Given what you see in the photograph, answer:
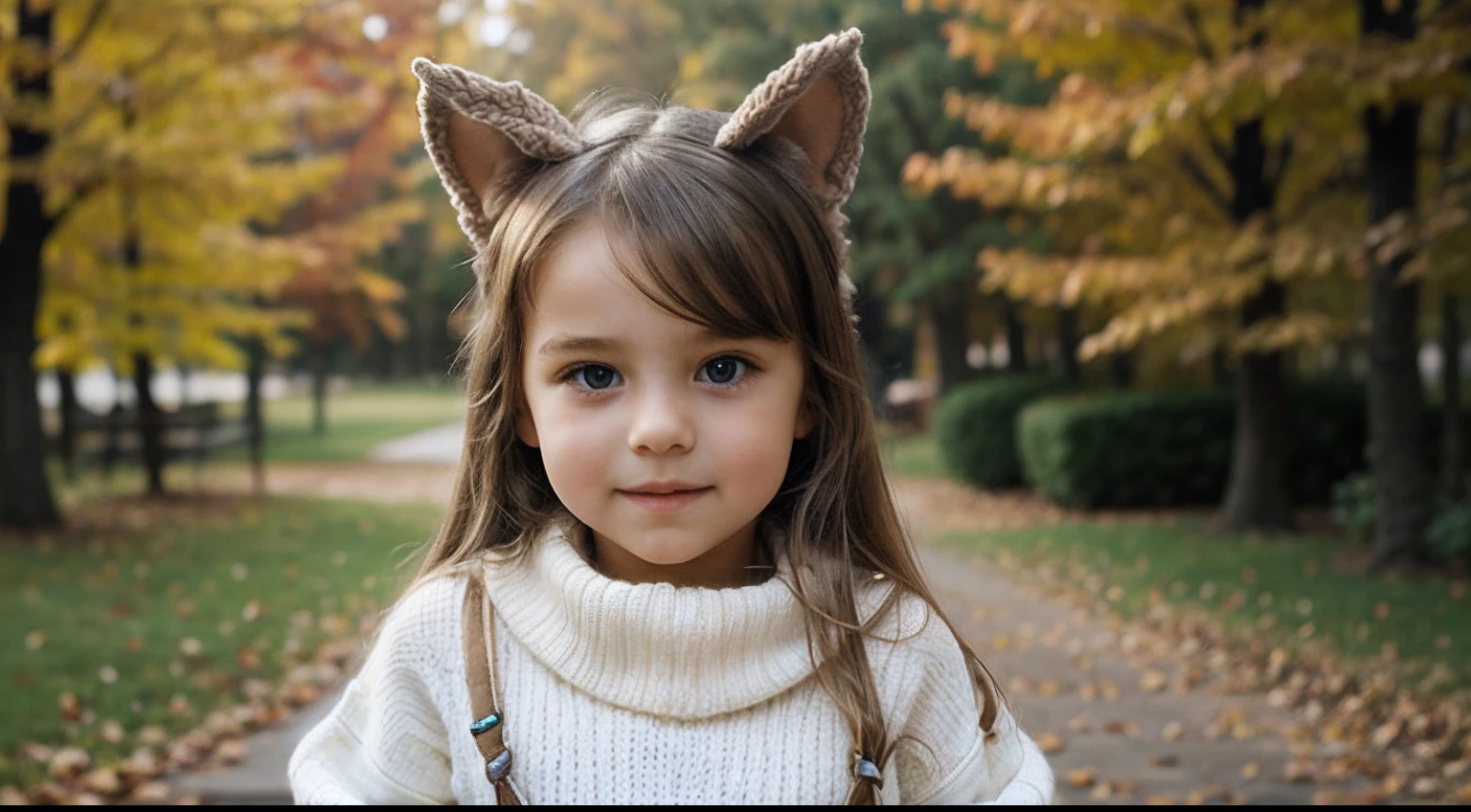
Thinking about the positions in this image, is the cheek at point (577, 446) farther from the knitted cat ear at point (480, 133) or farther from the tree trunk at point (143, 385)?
the tree trunk at point (143, 385)

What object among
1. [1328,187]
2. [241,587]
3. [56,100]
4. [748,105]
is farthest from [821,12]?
[748,105]

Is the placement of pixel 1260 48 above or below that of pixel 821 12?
below

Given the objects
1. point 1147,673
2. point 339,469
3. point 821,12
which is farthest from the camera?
point 339,469

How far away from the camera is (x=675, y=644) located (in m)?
1.69

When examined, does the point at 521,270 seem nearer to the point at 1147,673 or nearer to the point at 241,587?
the point at 1147,673

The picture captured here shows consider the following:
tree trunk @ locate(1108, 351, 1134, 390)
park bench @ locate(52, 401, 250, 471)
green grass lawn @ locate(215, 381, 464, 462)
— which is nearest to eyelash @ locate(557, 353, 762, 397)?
green grass lawn @ locate(215, 381, 464, 462)

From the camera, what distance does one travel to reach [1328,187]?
28.9 ft

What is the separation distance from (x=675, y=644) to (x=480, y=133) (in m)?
0.81

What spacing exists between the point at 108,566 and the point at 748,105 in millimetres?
7726

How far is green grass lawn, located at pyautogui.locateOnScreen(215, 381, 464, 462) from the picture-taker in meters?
20.0

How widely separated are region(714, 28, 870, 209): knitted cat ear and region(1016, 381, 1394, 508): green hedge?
9676 millimetres

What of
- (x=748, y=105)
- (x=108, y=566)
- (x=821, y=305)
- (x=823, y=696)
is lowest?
(x=108, y=566)

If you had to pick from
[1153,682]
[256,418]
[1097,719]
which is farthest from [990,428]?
[256,418]

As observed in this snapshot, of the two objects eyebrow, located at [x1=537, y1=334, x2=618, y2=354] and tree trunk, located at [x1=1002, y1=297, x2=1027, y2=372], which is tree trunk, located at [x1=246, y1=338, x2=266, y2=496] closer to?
tree trunk, located at [x1=1002, y1=297, x2=1027, y2=372]
